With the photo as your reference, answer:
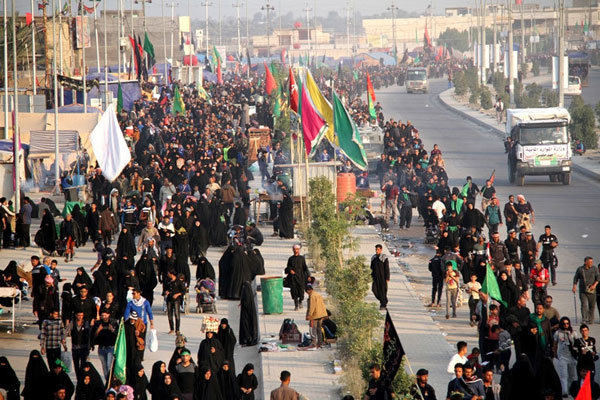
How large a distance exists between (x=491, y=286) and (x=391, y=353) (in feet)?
17.3

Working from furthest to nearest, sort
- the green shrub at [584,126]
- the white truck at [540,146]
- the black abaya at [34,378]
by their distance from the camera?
the green shrub at [584,126] < the white truck at [540,146] < the black abaya at [34,378]

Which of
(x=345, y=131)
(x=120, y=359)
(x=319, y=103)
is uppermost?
(x=319, y=103)

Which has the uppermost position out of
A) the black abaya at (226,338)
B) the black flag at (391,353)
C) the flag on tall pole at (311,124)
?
the flag on tall pole at (311,124)

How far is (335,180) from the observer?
26.6 m

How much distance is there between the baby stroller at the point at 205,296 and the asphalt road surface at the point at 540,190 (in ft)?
16.3

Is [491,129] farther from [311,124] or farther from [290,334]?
[290,334]

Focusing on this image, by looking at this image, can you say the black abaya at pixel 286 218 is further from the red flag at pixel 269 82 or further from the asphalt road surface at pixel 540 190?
the red flag at pixel 269 82

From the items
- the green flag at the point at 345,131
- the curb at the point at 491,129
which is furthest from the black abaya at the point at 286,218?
the curb at the point at 491,129

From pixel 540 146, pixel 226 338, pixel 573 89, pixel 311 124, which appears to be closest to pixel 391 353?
pixel 226 338

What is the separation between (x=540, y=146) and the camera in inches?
1275

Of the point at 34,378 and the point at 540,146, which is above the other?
the point at 540,146

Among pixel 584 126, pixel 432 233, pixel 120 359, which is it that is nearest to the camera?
pixel 120 359

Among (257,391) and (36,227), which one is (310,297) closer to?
(257,391)

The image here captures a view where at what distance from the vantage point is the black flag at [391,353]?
1090 centimetres
